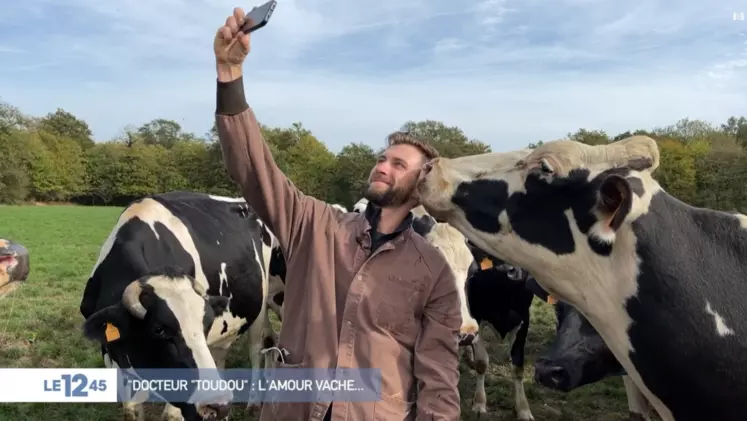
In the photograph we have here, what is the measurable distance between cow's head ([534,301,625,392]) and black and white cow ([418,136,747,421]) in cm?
164


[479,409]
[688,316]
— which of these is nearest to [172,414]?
Result: [479,409]

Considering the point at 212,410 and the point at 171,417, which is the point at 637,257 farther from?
the point at 171,417

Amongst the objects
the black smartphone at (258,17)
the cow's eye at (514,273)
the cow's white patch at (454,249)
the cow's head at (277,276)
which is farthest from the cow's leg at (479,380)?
the black smartphone at (258,17)

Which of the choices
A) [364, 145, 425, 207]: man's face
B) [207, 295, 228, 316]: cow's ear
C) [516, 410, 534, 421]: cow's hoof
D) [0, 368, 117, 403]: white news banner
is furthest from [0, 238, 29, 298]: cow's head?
[516, 410, 534, 421]: cow's hoof

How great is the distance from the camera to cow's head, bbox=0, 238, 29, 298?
133 inches

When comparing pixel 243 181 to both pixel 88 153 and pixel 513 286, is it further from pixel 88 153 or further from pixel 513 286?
pixel 88 153

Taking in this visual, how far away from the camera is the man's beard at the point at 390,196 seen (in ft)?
8.52

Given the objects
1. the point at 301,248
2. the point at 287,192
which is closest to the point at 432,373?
the point at 301,248

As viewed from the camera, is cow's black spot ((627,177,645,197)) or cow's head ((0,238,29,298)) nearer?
cow's black spot ((627,177,645,197))

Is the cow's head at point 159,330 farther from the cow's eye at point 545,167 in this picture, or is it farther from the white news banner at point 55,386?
the cow's eye at point 545,167

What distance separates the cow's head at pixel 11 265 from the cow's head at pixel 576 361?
3.32 meters

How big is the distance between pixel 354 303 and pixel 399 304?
20cm

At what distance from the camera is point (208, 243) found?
21.8 ft

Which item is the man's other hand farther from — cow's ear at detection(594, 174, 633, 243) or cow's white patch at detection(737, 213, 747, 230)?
cow's white patch at detection(737, 213, 747, 230)
